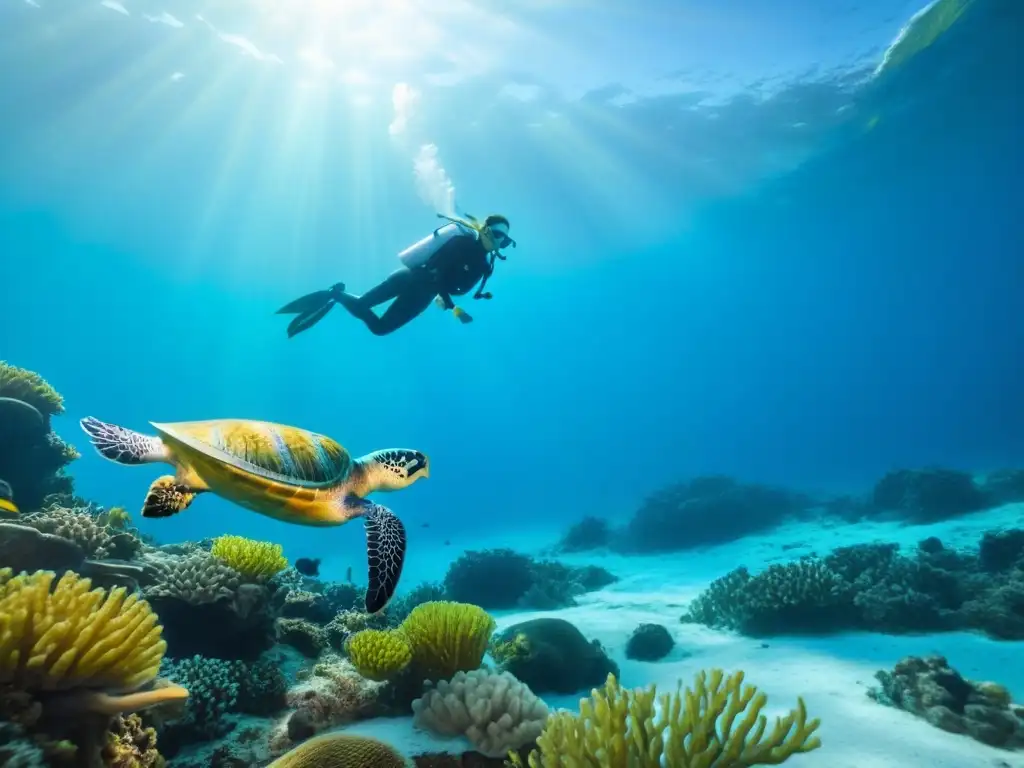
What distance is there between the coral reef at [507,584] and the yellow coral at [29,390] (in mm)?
10256

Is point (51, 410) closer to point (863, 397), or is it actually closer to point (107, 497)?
point (107, 497)

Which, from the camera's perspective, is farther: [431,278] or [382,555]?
[431,278]

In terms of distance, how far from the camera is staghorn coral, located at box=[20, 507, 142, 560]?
4692 millimetres

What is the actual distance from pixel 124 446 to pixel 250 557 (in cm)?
266

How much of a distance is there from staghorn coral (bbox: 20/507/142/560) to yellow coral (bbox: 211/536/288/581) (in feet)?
3.77

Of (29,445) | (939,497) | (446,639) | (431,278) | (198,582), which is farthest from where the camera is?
(939,497)

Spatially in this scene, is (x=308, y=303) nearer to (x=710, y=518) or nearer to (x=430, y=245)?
(x=430, y=245)

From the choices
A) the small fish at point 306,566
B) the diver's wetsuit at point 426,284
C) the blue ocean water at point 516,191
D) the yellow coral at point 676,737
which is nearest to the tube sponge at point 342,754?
the yellow coral at point 676,737

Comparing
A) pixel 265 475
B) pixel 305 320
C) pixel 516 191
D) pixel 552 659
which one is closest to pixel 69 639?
pixel 265 475

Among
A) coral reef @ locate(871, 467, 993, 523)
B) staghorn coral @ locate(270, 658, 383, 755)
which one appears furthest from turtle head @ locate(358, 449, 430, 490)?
coral reef @ locate(871, 467, 993, 523)

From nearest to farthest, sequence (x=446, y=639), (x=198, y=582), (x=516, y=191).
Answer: (x=198, y=582), (x=446, y=639), (x=516, y=191)

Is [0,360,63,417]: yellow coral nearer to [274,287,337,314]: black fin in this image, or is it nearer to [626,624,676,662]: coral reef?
[274,287,337,314]: black fin

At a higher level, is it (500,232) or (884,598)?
(500,232)

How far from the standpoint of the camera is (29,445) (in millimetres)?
7668
